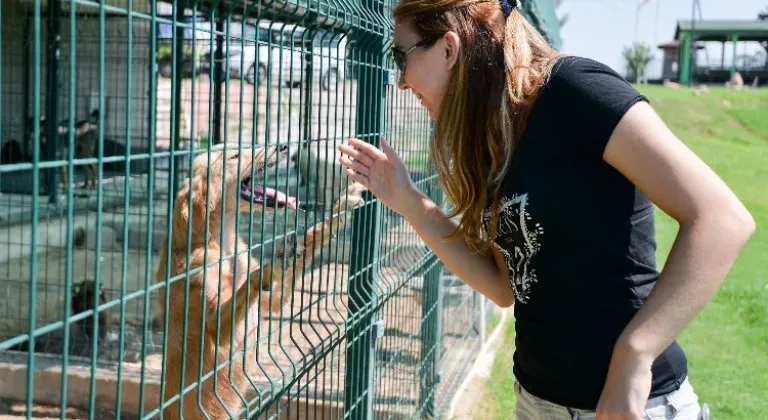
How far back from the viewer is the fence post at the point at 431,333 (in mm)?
5617

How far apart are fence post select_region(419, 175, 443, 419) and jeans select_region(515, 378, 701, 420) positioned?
10.0ft

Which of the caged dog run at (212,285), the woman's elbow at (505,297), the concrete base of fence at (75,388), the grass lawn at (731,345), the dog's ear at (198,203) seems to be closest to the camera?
the woman's elbow at (505,297)

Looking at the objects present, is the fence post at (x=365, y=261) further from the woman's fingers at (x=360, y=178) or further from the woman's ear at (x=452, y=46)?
the woman's ear at (x=452, y=46)

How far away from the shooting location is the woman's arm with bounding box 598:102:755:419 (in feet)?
6.28

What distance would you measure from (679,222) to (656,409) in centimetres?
52

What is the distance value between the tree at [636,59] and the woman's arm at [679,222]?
285 ft

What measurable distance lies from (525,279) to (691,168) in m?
0.58

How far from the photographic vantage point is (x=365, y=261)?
12.9ft

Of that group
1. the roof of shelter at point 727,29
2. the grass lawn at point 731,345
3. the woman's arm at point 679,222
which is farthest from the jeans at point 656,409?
the roof of shelter at point 727,29

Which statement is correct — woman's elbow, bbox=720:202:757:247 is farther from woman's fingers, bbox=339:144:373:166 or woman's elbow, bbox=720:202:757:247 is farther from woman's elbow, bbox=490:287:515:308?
woman's fingers, bbox=339:144:373:166

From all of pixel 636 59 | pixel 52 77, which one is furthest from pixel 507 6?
pixel 636 59

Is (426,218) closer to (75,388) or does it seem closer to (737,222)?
(737,222)

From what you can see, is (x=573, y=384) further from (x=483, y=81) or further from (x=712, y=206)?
(x=483, y=81)

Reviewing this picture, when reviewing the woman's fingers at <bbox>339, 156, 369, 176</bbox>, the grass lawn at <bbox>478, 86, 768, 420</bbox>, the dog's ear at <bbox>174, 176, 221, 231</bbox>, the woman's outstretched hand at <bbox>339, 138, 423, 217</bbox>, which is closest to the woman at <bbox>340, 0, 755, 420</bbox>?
the woman's outstretched hand at <bbox>339, 138, 423, 217</bbox>
